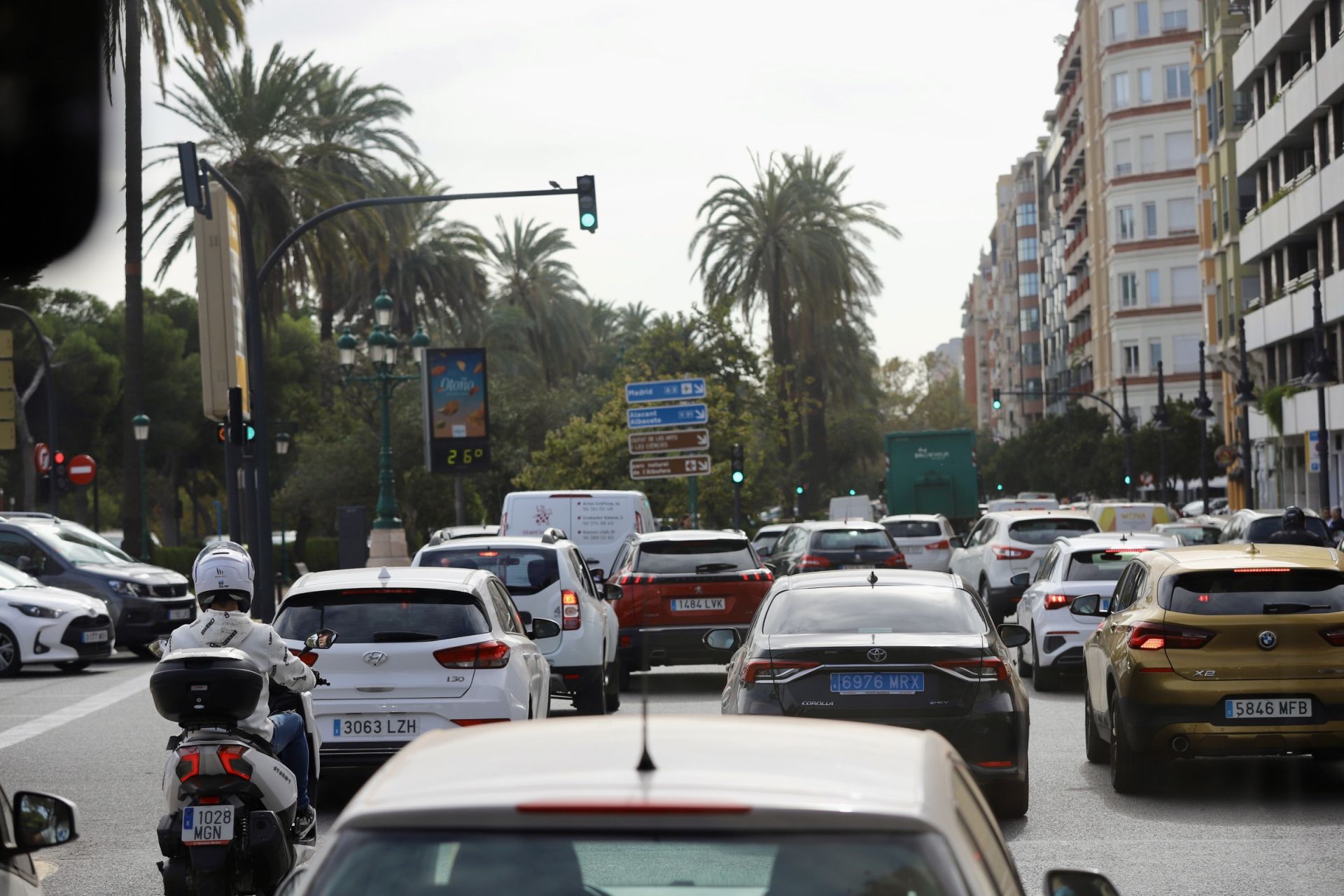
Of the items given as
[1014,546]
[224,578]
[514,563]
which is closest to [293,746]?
[224,578]

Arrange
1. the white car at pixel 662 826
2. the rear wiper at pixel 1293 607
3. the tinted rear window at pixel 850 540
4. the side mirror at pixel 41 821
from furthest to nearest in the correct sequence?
the tinted rear window at pixel 850 540, the rear wiper at pixel 1293 607, the side mirror at pixel 41 821, the white car at pixel 662 826

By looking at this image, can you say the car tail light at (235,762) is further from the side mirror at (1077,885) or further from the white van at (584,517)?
the white van at (584,517)

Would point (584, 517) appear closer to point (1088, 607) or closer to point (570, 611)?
point (570, 611)

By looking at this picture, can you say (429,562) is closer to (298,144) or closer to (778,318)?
(298,144)

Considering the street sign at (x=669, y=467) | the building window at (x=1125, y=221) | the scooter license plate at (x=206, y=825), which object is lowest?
the scooter license plate at (x=206, y=825)

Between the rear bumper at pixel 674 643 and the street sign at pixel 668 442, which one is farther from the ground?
the street sign at pixel 668 442

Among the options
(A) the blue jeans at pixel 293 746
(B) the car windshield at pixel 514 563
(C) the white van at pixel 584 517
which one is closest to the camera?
(A) the blue jeans at pixel 293 746

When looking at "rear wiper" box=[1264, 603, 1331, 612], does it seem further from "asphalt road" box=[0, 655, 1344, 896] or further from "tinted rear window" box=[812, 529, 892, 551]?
"tinted rear window" box=[812, 529, 892, 551]

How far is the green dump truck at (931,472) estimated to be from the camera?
5419 centimetres

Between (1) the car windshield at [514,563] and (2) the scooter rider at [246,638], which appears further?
(1) the car windshield at [514,563]

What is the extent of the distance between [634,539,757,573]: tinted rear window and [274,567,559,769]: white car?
9046 mm

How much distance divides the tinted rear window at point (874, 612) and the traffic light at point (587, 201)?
17015mm

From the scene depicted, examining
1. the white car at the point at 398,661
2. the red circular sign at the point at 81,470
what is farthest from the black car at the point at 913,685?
the red circular sign at the point at 81,470

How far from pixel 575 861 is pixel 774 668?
24.2 ft
